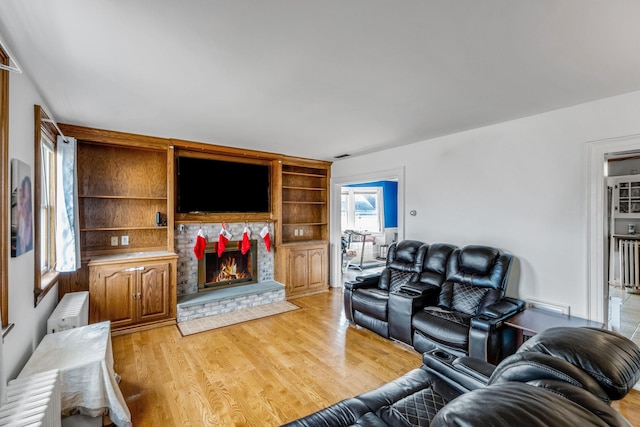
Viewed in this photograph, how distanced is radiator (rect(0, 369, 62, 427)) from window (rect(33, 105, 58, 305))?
947 mm

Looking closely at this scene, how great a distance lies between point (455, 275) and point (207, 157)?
3.87 meters

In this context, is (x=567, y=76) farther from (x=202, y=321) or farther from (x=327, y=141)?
(x=202, y=321)

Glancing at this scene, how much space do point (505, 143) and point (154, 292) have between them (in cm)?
468

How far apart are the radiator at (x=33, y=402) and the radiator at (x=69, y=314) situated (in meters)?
0.95

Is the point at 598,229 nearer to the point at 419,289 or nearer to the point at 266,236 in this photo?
the point at 419,289

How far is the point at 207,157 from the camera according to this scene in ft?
14.8

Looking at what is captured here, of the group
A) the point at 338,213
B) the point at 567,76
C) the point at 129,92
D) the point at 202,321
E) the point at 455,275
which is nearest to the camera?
the point at 567,76

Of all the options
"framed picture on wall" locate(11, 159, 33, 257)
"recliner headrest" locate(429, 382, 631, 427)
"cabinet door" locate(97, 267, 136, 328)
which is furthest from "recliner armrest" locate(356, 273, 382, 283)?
"framed picture on wall" locate(11, 159, 33, 257)

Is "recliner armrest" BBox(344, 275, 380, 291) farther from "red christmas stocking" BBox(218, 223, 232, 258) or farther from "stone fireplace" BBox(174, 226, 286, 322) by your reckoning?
"red christmas stocking" BBox(218, 223, 232, 258)

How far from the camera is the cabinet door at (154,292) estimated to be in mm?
3678

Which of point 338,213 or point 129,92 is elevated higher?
point 129,92

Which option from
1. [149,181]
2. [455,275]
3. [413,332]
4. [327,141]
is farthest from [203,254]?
[455,275]

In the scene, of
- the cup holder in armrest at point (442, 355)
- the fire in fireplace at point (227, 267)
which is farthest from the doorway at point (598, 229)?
the fire in fireplace at point (227, 267)

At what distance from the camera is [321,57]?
74.2 inches
